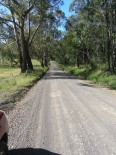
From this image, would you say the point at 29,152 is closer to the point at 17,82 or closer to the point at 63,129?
the point at 63,129

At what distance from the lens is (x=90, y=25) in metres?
34.9

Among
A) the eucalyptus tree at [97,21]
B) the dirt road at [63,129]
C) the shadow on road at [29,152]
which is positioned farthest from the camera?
the eucalyptus tree at [97,21]

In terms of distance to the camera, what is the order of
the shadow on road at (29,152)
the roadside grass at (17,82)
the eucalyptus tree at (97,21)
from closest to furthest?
1. the shadow on road at (29,152)
2. the roadside grass at (17,82)
3. the eucalyptus tree at (97,21)

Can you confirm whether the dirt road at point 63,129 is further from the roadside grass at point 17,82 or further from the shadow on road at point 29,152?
the roadside grass at point 17,82

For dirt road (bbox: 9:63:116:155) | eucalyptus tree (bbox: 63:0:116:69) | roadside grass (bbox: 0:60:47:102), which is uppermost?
eucalyptus tree (bbox: 63:0:116:69)

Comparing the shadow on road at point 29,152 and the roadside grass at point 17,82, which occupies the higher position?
the shadow on road at point 29,152

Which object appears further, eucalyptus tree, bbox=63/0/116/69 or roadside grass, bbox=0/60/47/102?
eucalyptus tree, bbox=63/0/116/69

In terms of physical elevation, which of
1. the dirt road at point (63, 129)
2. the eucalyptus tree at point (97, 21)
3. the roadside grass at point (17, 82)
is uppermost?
the eucalyptus tree at point (97, 21)

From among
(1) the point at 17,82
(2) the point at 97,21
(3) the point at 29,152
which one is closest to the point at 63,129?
(3) the point at 29,152

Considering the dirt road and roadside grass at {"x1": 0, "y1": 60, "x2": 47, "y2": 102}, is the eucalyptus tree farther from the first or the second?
the dirt road

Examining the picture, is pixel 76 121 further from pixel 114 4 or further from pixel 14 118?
pixel 114 4

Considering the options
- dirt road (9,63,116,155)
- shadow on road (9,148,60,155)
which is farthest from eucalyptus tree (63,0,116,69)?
shadow on road (9,148,60,155)

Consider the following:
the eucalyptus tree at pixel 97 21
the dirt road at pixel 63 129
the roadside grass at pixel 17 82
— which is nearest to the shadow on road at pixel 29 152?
the dirt road at pixel 63 129

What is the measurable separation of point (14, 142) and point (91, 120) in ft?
10.5
